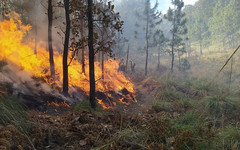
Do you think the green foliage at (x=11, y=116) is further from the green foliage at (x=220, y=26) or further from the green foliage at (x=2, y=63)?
the green foliage at (x=220, y=26)

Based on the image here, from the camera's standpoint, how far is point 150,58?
54.5 metres

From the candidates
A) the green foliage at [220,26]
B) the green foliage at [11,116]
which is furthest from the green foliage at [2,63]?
the green foliage at [220,26]

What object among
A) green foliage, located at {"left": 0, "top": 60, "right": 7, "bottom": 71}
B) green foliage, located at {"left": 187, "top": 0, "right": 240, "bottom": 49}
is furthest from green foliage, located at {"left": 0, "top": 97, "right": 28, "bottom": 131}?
green foliage, located at {"left": 187, "top": 0, "right": 240, "bottom": 49}

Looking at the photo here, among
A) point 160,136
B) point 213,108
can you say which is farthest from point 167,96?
point 160,136

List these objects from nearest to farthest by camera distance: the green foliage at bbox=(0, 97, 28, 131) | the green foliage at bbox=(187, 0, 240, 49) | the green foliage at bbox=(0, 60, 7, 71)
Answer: the green foliage at bbox=(0, 97, 28, 131) → the green foliage at bbox=(0, 60, 7, 71) → the green foliage at bbox=(187, 0, 240, 49)

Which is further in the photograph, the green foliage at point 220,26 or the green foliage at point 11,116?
the green foliage at point 220,26

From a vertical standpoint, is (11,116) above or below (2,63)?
below

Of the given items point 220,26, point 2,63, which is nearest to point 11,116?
point 2,63

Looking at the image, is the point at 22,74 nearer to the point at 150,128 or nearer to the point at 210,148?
the point at 150,128

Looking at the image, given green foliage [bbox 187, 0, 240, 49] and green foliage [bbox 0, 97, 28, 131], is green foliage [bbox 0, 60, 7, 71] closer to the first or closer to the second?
green foliage [bbox 0, 97, 28, 131]

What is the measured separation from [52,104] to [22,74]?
2545 mm

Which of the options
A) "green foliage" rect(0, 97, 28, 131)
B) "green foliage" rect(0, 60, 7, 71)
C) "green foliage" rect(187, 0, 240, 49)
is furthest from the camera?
"green foliage" rect(187, 0, 240, 49)

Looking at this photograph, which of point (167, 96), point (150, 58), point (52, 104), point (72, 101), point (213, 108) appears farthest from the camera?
point (150, 58)

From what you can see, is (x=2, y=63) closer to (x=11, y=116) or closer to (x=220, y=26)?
(x=11, y=116)
